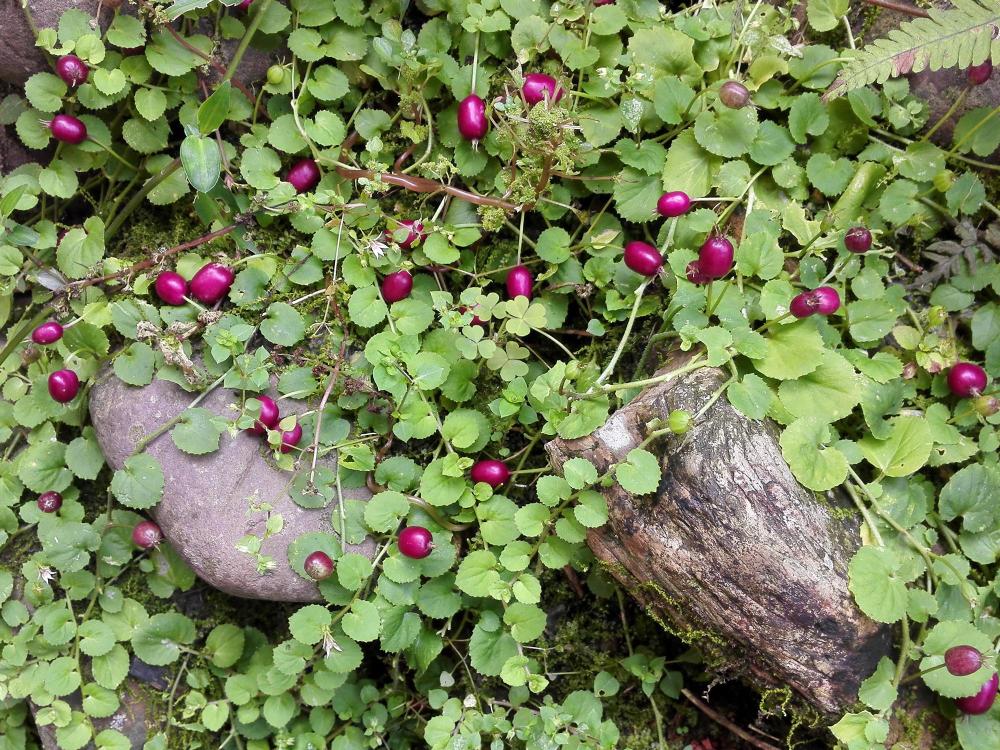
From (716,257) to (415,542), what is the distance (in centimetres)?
155

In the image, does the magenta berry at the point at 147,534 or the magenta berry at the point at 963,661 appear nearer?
the magenta berry at the point at 963,661

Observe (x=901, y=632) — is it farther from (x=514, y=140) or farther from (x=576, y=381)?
(x=514, y=140)

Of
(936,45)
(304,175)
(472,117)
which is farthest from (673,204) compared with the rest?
(304,175)

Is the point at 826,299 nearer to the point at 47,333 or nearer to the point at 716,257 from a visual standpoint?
the point at 716,257

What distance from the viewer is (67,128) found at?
3176 millimetres

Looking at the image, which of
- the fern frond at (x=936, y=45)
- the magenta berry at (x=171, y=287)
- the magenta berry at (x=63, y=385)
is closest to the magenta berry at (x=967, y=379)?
the fern frond at (x=936, y=45)

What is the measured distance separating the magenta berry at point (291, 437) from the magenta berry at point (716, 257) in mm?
1718

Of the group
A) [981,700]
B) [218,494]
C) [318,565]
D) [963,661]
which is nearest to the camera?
[963,661]

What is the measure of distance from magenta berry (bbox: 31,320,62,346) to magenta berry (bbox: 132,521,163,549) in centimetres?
86

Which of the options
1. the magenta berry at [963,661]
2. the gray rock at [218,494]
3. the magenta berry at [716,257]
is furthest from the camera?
the gray rock at [218,494]

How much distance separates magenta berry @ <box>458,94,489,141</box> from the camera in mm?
3125

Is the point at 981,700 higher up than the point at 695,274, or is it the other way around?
the point at 695,274

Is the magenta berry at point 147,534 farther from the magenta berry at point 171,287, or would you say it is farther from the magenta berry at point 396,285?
the magenta berry at point 396,285

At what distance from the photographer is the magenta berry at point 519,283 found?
10.4ft
